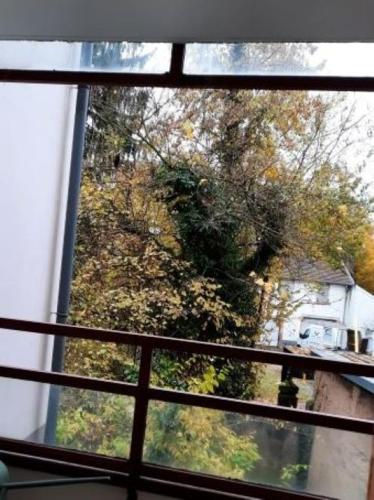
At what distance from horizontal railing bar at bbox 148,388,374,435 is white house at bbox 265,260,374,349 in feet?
6.44

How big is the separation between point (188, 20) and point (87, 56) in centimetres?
54

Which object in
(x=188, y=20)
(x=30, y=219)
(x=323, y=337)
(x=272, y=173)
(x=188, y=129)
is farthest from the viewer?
(x=188, y=129)

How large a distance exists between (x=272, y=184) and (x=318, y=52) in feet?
6.80

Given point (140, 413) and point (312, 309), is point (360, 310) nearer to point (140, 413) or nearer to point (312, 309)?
point (312, 309)

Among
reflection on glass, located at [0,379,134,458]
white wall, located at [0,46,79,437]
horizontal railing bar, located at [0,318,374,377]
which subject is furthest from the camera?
white wall, located at [0,46,79,437]

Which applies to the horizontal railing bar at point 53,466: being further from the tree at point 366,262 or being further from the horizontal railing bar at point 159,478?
the tree at point 366,262

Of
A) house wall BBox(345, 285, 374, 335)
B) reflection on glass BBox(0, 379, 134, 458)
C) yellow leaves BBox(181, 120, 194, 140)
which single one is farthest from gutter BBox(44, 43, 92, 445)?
house wall BBox(345, 285, 374, 335)

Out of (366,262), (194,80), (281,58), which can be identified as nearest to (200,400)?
(194,80)

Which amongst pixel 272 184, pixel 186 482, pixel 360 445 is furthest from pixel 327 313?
pixel 186 482

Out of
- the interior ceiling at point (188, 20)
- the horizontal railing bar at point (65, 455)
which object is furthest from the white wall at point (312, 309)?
the interior ceiling at point (188, 20)

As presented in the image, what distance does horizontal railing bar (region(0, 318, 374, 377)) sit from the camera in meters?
1.83

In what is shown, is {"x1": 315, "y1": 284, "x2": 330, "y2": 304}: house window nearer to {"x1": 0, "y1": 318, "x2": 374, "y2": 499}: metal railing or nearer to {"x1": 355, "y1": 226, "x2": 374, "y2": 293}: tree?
{"x1": 355, "y1": 226, "x2": 374, "y2": 293}: tree

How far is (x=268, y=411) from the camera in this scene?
6.22ft

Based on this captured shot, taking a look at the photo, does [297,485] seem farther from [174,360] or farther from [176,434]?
[174,360]
